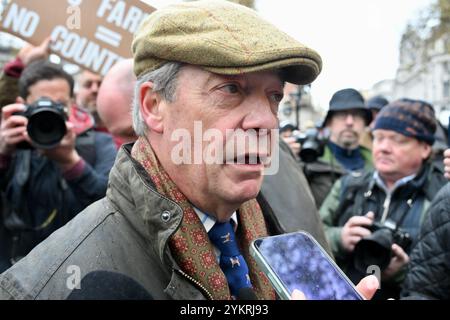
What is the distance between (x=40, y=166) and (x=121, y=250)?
1.67m

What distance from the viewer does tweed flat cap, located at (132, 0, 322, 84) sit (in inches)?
52.9

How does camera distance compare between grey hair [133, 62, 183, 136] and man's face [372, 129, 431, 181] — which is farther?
man's face [372, 129, 431, 181]

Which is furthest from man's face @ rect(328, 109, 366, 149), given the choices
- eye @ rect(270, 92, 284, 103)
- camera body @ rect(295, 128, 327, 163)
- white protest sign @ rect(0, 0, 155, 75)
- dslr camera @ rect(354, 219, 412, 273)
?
eye @ rect(270, 92, 284, 103)

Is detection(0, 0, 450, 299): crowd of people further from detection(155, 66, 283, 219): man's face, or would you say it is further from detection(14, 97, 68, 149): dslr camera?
detection(14, 97, 68, 149): dslr camera

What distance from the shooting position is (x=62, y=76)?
3.04 m

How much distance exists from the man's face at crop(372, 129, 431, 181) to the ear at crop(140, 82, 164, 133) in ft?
5.98

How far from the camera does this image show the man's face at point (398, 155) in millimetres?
2998

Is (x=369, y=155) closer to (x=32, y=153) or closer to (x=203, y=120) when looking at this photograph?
(x=32, y=153)

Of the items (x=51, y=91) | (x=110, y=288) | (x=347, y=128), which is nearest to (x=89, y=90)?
(x=51, y=91)

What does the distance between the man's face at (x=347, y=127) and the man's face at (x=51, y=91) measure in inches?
88.3

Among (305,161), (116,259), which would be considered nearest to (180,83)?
(116,259)

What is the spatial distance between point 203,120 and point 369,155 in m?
3.44

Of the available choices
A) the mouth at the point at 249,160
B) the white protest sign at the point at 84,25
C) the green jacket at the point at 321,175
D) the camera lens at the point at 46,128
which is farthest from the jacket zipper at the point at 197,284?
the green jacket at the point at 321,175

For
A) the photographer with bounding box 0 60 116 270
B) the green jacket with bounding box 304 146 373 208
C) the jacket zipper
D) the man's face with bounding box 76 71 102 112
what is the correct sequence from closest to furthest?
1. the jacket zipper
2. the photographer with bounding box 0 60 116 270
3. the green jacket with bounding box 304 146 373 208
4. the man's face with bounding box 76 71 102 112
